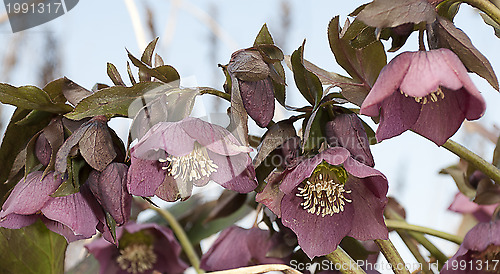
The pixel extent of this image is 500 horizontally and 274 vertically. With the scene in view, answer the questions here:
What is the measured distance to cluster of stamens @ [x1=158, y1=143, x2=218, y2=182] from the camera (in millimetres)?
484

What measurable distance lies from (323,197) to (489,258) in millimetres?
249

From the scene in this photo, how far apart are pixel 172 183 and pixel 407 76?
0.22 meters

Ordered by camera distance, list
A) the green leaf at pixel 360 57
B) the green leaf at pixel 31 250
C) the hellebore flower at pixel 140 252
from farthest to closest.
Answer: the hellebore flower at pixel 140 252, the green leaf at pixel 31 250, the green leaf at pixel 360 57

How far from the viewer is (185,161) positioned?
49 centimetres

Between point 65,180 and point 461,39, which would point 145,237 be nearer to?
point 65,180

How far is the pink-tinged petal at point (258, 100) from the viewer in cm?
47

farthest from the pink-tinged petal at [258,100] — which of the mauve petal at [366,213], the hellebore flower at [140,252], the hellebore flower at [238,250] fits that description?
the hellebore flower at [140,252]

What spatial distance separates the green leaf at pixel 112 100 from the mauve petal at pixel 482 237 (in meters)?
0.36

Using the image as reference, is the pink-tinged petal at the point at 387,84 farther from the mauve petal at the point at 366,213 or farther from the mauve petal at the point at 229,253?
the mauve petal at the point at 229,253

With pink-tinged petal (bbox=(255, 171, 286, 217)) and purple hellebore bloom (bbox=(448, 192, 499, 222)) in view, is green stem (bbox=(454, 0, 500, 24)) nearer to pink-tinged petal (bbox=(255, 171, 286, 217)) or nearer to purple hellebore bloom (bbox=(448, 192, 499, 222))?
pink-tinged petal (bbox=(255, 171, 286, 217))

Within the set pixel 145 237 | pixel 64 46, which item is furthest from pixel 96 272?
pixel 64 46

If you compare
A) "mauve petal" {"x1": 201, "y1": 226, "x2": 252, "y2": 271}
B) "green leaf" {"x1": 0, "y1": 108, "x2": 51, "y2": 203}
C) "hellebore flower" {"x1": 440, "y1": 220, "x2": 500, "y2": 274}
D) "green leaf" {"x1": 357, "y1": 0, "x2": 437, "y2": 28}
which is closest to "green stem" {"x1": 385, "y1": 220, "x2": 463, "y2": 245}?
"hellebore flower" {"x1": 440, "y1": 220, "x2": 500, "y2": 274}

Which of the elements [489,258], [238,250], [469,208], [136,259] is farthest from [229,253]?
[469,208]

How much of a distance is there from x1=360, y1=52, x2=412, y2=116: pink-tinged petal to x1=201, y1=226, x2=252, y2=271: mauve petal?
308mm
